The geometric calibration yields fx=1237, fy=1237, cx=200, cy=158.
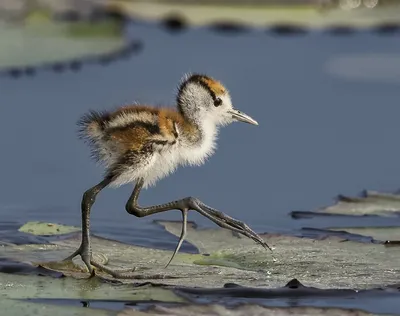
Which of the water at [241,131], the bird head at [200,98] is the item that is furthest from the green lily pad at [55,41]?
the bird head at [200,98]

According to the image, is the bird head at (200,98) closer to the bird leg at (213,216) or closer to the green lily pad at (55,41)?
the bird leg at (213,216)

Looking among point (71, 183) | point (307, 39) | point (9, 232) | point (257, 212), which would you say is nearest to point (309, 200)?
point (257, 212)

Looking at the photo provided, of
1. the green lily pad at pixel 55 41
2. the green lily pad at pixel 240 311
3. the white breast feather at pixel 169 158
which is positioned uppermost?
the green lily pad at pixel 55 41

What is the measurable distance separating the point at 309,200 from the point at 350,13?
538 centimetres

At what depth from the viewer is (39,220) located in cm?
583

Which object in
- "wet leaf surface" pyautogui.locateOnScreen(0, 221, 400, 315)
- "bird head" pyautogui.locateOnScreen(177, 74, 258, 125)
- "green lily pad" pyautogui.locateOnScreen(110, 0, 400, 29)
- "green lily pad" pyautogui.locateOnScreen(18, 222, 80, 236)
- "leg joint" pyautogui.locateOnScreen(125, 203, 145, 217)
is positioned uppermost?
"green lily pad" pyautogui.locateOnScreen(110, 0, 400, 29)

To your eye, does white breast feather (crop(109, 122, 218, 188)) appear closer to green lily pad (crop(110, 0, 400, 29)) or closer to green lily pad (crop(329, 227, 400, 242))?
green lily pad (crop(329, 227, 400, 242))

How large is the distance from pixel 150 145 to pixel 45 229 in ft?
2.52

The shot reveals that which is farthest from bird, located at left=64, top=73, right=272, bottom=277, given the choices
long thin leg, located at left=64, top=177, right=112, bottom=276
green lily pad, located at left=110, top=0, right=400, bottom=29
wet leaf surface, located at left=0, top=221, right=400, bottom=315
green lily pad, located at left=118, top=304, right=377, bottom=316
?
green lily pad, located at left=110, top=0, right=400, bottom=29

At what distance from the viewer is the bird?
478 cm

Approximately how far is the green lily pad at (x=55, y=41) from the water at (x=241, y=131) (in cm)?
19

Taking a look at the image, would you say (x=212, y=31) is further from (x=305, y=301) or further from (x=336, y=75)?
(x=305, y=301)

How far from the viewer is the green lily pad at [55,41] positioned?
29.7 ft

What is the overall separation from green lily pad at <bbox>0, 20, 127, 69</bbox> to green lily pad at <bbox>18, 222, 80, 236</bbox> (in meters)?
3.48
